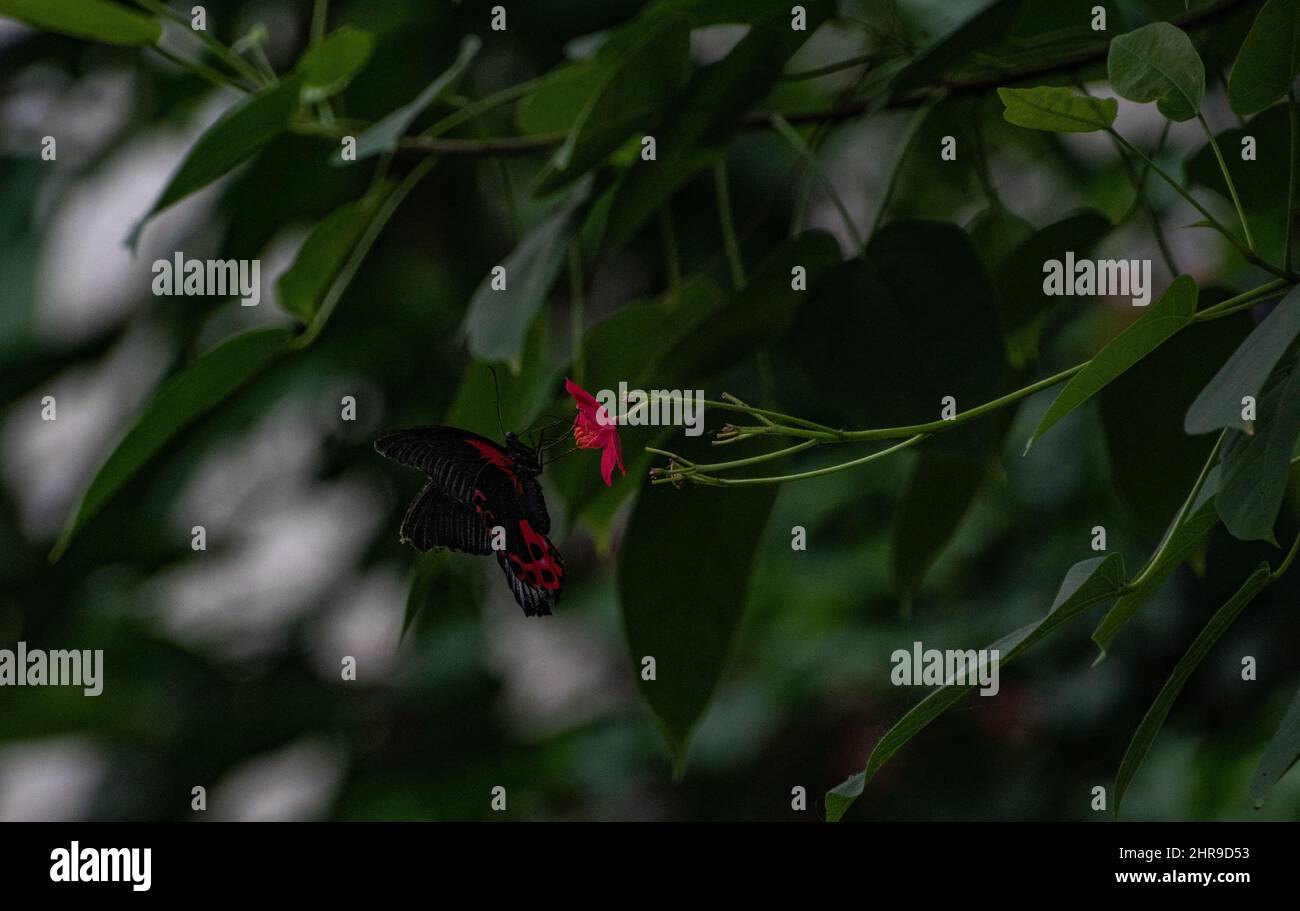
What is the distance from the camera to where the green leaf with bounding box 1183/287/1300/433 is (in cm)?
20

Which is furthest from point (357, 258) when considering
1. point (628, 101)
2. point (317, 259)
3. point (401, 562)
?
point (401, 562)

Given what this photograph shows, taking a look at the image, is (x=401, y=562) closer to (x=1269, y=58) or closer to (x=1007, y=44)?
(x=1007, y=44)

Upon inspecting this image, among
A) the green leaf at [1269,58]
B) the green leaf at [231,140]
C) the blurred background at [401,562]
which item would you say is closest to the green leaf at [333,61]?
the green leaf at [231,140]

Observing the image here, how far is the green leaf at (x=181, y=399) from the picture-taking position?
13.7 inches

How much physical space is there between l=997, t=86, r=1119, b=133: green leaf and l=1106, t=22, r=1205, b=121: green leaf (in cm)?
1

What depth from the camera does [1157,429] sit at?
0.38 m

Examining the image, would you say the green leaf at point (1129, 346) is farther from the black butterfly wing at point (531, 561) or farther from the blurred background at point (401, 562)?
the blurred background at point (401, 562)

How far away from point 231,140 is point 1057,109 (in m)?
0.22

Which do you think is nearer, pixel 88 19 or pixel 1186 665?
pixel 1186 665

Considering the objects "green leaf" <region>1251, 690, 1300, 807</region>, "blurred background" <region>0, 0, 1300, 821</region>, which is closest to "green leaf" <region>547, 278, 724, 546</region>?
"green leaf" <region>1251, 690, 1300, 807</region>

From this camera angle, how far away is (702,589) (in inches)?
15.1

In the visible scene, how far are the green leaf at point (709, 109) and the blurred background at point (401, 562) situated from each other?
0.39 m
